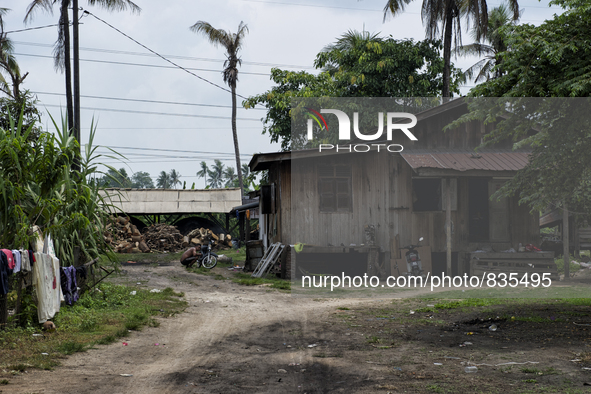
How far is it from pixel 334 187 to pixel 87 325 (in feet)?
31.8

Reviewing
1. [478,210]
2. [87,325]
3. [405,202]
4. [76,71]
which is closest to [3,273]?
[87,325]

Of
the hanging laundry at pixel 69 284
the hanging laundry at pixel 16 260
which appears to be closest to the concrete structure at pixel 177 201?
the hanging laundry at pixel 69 284

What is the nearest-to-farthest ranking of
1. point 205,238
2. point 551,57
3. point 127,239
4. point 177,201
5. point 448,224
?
point 551,57 → point 448,224 → point 127,239 → point 205,238 → point 177,201

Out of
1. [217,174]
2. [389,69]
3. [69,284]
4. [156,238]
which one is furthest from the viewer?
[217,174]

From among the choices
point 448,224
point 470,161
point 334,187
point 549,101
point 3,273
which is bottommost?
point 3,273

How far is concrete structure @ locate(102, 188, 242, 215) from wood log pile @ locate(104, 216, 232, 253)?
92 cm

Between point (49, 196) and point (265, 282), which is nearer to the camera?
point (49, 196)

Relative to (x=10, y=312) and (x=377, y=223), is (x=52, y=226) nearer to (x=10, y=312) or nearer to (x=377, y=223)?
(x=10, y=312)

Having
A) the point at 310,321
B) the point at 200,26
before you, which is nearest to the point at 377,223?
the point at 310,321

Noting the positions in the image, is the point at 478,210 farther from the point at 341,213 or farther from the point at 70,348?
the point at 70,348

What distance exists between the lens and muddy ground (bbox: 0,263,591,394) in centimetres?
518

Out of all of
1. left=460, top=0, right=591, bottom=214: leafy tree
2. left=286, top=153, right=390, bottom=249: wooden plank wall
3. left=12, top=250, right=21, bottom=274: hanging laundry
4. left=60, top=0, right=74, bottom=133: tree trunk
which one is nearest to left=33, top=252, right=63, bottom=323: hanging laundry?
left=12, top=250, right=21, bottom=274: hanging laundry

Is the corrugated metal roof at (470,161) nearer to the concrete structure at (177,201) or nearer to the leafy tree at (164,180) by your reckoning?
the concrete structure at (177,201)

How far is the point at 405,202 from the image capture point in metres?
15.7
